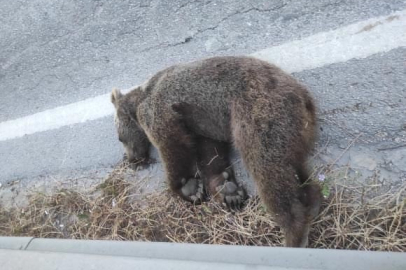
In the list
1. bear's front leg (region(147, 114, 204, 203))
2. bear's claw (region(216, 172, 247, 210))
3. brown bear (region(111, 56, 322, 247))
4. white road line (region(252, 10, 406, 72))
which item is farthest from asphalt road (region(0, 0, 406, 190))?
bear's front leg (region(147, 114, 204, 203))

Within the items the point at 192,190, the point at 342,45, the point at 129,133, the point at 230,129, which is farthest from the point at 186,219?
the point at 342,45

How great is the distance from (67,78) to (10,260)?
3.10 m

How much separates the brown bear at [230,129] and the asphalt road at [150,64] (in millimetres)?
459

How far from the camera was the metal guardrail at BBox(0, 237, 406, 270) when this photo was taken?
7.50 ft

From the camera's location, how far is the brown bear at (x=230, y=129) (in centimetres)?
298

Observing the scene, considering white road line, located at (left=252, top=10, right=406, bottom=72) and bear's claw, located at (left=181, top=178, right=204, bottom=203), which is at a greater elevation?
white road line, located at (left=252, top=10, right=406, bottom=72)

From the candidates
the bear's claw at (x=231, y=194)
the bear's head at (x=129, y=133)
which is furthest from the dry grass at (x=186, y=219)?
the bear's head at (x=129, y=133)

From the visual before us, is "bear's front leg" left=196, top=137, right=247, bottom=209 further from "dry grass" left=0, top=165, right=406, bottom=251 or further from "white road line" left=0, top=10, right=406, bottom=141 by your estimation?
"white road line" left=0, top=10, right=406, bottom=141

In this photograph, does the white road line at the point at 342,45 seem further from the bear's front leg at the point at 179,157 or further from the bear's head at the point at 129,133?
the bear's head at the point at 129,133

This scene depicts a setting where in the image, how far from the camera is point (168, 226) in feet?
12.5

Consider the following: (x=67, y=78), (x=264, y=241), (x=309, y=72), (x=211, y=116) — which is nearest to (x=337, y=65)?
(x=309, y=72)

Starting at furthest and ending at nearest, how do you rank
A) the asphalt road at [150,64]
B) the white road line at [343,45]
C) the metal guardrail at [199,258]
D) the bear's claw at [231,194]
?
the white road line at [343,45] → the bear's claw at [231,194] → the asphalt road at [150,64] → the metal guardrail at [199,258]

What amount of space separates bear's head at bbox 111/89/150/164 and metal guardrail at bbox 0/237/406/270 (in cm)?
131

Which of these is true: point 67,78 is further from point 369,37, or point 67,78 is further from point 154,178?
point 369,37
